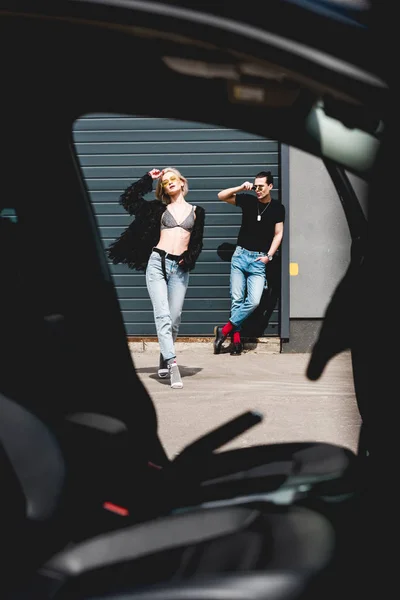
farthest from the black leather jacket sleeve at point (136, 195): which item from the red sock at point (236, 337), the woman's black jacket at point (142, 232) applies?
the red sock at point (236, 337)

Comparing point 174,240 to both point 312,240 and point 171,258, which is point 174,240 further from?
point 312,240

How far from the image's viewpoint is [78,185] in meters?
2.56

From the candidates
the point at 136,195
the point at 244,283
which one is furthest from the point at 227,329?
the point at 136,195

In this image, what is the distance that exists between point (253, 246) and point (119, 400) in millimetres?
7180

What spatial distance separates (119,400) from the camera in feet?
8.13

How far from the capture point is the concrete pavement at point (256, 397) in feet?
19.4

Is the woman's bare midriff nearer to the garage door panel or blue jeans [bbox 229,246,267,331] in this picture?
blue jeans [bbox 229,246,267,331]

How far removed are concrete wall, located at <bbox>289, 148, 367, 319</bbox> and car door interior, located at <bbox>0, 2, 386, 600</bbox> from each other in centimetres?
735

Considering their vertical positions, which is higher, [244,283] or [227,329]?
[244,283]

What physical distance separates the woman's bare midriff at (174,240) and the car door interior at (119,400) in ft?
16.6

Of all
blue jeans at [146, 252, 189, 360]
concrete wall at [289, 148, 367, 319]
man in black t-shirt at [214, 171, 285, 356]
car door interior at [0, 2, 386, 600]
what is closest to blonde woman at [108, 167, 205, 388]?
blue jeans at [146, 252, 189, 360]

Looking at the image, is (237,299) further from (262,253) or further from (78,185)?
(78,185)

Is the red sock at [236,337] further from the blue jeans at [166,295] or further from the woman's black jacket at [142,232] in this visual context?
the blue jeans at [166,295]

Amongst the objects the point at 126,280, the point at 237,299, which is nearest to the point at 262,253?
the point at 237,299
